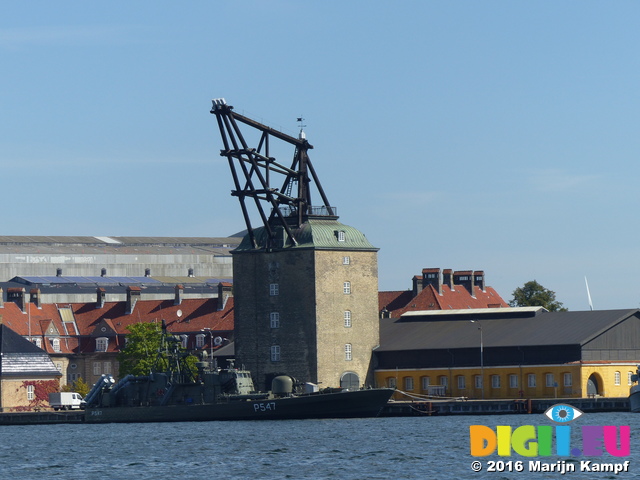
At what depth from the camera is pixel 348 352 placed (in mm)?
124125

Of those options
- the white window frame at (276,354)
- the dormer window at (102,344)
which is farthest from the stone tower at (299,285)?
the dormer window at (102,344)

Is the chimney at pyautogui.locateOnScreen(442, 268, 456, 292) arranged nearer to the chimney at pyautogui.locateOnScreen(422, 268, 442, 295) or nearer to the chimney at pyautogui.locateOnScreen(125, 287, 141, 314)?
the chimney at pyautogui.locateOnScreen(422, 268, 442, 295)

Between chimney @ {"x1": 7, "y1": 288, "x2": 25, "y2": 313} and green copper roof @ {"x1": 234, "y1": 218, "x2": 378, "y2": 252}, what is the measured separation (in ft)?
112

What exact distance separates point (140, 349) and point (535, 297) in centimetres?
5038

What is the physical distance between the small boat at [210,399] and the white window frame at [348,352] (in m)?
7.58

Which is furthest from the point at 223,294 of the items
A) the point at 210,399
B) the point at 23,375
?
the point at 210,399

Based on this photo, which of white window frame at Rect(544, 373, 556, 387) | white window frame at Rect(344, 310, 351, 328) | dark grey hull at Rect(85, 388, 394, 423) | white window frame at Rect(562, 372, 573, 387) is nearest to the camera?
dark grey hull at Rect(85, 388, 394, 423)

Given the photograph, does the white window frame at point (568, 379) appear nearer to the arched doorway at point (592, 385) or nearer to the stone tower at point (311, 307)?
the arched doorway at point (592, 385)

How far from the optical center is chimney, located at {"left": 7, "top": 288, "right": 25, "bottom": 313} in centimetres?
15250

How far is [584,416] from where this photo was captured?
101 meters

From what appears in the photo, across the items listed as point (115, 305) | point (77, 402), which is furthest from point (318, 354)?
point (115, 305)

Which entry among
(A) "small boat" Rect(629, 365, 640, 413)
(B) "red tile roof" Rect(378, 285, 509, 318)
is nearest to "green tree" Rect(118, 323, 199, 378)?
(B) "red tile roof" Rect(378, 285, 509, 318)

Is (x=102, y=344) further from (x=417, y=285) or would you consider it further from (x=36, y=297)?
(x=417, y=285)

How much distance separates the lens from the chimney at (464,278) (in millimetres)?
165625
